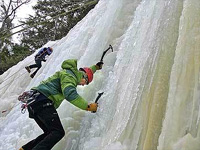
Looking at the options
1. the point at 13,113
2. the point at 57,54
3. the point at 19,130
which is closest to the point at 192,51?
the point at 19,130

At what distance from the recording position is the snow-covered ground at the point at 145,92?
2.76 m

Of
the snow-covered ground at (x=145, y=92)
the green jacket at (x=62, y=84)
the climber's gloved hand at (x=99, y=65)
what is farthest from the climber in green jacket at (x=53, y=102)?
the climber's gloved hand at (x=99, y=65)

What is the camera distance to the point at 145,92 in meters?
3.16

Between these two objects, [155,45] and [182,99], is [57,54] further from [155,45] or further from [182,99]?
[182,99]

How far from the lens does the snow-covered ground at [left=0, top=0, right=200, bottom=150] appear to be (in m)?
2.76

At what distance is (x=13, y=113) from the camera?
5.70 metres

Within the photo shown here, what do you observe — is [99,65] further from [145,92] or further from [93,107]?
[145,92]

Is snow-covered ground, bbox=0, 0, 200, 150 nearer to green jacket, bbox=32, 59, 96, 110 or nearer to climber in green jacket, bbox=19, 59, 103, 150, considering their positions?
climber in green jacket, bbox=19, 59, 103, 150

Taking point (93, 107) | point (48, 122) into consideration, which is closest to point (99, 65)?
point (93, 107)

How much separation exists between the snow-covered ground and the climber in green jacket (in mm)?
284

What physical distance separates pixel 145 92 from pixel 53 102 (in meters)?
1.06

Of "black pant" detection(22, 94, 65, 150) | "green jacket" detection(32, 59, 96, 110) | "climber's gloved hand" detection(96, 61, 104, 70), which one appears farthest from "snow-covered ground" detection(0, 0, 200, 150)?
"green jacket" detection(32, 59, 96, 110)

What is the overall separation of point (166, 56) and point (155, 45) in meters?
Result: 0.24

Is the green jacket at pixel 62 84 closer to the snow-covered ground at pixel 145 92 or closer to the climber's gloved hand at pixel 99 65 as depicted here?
the snow-covered ground at pixel 145 92
